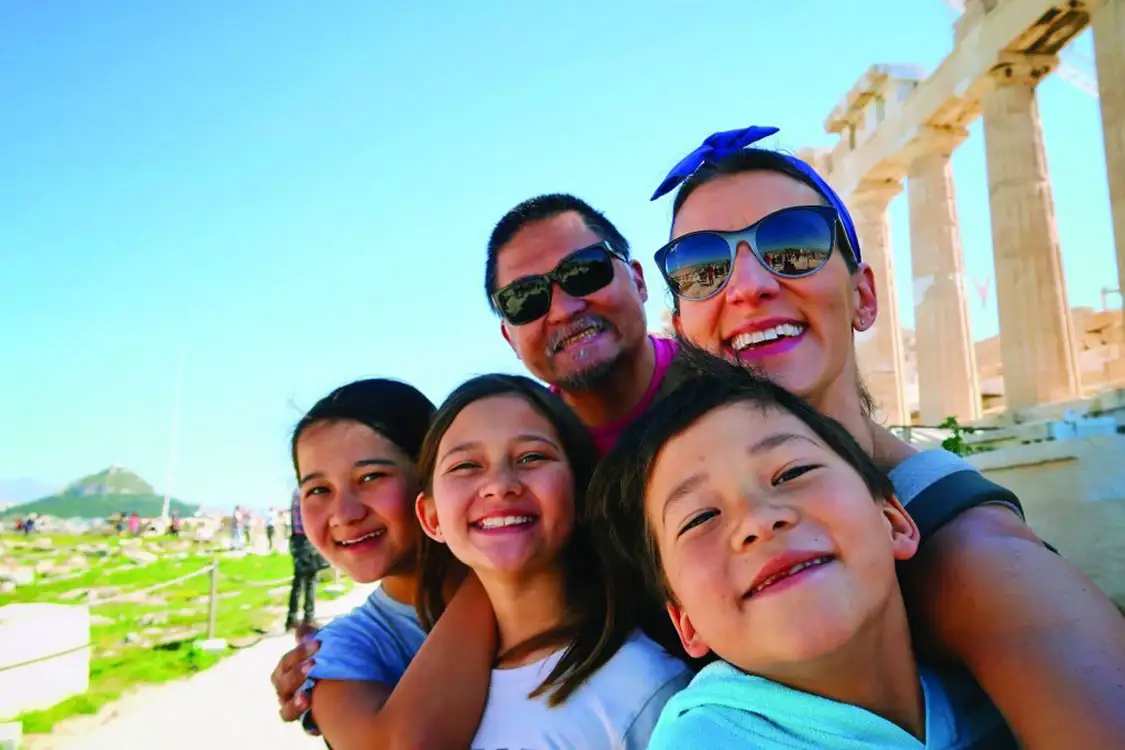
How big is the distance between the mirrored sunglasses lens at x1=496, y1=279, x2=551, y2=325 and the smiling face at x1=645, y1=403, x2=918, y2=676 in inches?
63.1

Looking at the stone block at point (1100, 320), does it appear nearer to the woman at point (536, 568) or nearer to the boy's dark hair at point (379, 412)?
the boy's dark hair at point (379, 412)

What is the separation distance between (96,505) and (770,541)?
2947 inches

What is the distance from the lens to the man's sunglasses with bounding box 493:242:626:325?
3.21 metres

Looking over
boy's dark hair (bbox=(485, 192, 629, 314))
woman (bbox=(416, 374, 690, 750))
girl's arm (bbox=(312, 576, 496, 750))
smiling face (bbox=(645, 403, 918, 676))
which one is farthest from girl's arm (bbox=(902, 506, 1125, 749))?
boy's dark hair (bbox=(485, 192, 629, 314))

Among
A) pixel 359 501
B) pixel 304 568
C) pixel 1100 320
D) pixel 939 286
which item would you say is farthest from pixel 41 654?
pixel 1100 320

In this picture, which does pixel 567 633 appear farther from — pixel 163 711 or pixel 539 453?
pixel 163 711

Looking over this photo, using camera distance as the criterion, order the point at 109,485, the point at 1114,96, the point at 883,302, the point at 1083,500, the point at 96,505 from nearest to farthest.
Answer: the point at 1083,500, the point at 1114,96, the point at 883,302, the point at 96,505, the point at 109,485

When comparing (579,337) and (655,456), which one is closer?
(655,456)

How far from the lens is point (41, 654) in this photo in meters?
8.20

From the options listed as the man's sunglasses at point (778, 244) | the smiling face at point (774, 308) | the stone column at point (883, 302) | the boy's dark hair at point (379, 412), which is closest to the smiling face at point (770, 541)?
the smiling face at point (774, 308)

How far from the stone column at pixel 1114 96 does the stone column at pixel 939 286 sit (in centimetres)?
580

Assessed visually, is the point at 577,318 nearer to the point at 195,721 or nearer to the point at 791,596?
the point at 791,596

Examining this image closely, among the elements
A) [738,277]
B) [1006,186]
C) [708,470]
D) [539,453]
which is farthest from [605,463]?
[1006,186]

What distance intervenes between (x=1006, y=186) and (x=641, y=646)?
19.0 meters
